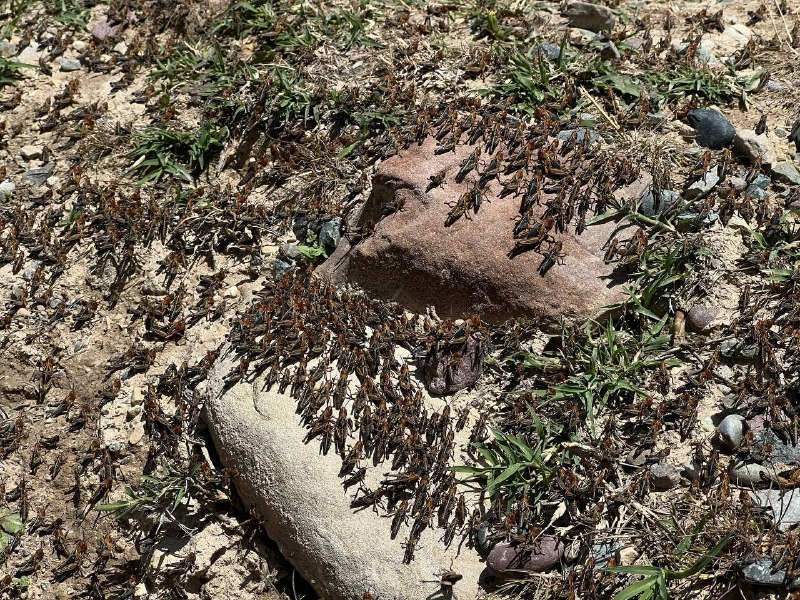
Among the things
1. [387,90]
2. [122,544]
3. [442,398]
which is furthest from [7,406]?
[387,90]

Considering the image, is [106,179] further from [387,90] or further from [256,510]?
[256,510]

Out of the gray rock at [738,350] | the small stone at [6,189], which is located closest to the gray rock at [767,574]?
the gray rock at [738,350]

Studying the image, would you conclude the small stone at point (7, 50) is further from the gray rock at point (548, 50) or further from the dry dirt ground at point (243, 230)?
the gray rock at point (548, 50)

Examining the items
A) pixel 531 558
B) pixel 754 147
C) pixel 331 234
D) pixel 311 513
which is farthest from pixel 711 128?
pixel 311 513

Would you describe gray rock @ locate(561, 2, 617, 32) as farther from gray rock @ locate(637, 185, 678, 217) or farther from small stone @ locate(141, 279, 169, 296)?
small stone @ locate(141, 279, 169, 296)

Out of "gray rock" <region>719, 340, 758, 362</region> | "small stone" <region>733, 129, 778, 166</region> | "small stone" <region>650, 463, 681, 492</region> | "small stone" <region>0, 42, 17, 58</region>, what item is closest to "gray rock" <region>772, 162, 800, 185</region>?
"small stone" <region>733, 129, 778, 166</region>
